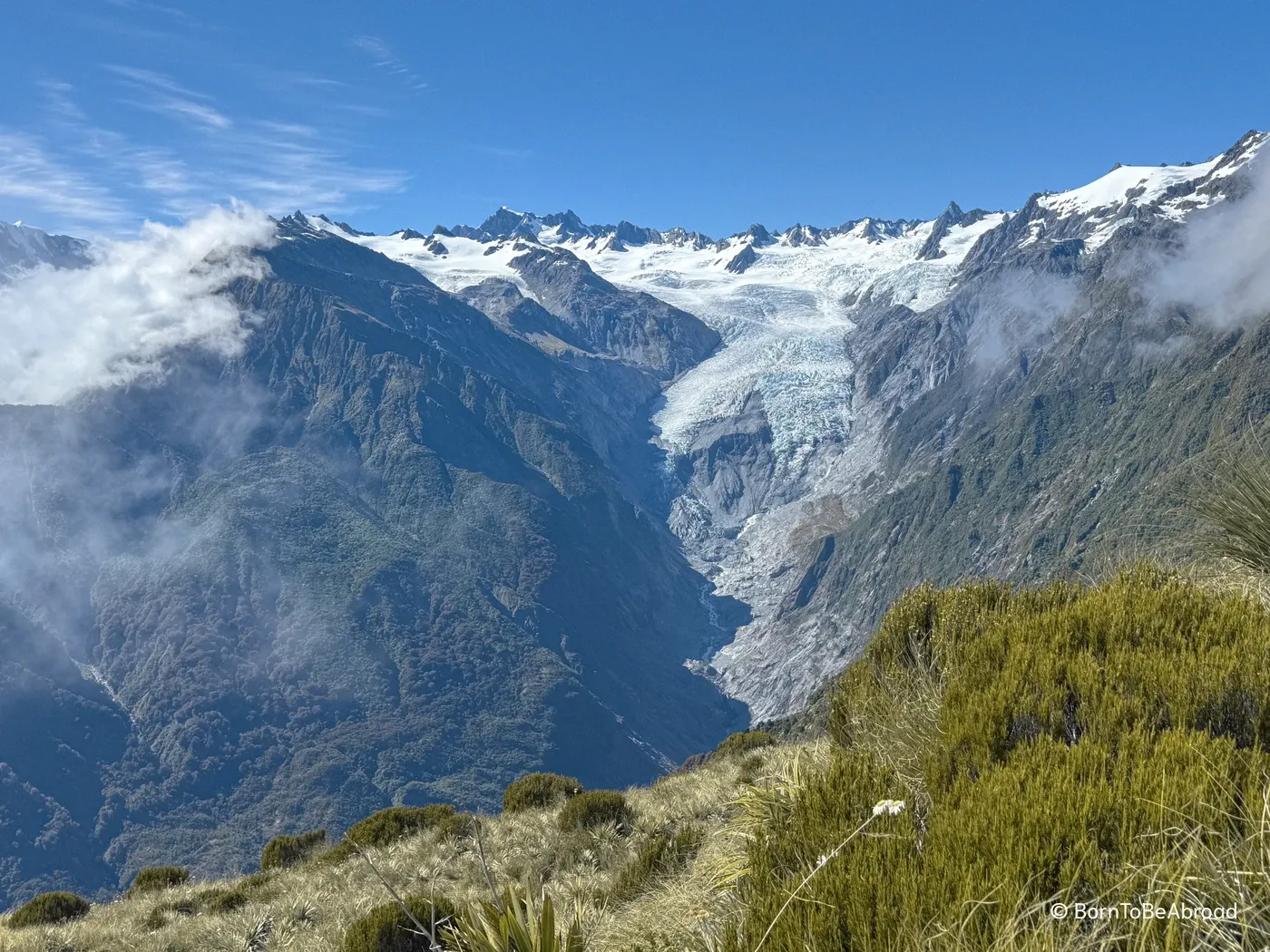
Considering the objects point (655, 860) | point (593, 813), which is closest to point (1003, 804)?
point (655, 860)

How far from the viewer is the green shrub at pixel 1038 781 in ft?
13.1

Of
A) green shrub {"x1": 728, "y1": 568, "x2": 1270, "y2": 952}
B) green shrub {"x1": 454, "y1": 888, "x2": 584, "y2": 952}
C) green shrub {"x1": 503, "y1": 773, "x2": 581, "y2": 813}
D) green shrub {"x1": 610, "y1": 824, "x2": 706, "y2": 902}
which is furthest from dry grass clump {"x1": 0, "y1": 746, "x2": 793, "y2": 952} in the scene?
green shrub {"x1": 454, "y1": 888, "x2": 584, "y2": 952}

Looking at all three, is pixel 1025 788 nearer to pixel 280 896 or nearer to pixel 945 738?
pixel 945 738

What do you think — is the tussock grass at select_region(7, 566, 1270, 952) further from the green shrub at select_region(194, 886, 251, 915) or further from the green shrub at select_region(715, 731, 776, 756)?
the green shrub at select_region(715, 731, 776, 756)

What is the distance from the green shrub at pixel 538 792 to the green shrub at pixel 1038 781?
10803 mm

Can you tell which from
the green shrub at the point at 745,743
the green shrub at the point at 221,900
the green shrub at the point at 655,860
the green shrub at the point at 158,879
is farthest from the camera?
the green shrub at the point at 745,743

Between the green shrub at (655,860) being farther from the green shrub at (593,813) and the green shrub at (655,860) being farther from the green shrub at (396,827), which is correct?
the green shrub at (396,827)

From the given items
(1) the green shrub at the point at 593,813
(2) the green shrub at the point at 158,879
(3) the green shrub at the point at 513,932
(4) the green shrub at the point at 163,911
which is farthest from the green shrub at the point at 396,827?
(3) the green shrub at the point at 513,932

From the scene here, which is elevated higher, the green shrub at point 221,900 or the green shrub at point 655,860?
the green shrub at point 655,860

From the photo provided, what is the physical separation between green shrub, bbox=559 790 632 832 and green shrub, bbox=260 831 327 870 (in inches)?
264

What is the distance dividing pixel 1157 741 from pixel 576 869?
883 centimetres

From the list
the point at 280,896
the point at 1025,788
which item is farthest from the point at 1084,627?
the point at 280,896

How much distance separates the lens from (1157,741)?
15.5 ft

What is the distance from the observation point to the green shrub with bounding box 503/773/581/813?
16.6 metres
